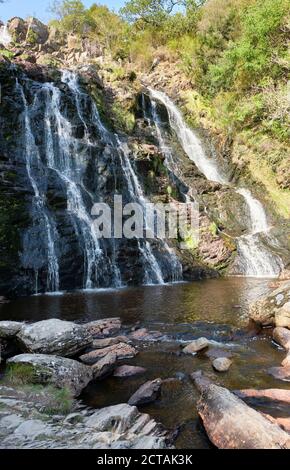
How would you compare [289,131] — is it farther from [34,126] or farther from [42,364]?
[42,364]

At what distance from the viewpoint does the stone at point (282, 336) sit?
827 centimetres

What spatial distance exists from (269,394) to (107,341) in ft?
13.3

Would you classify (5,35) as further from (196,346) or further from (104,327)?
(196,346)

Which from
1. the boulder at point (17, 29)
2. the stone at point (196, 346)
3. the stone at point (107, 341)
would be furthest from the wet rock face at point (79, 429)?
the boulder at point (17, 29)

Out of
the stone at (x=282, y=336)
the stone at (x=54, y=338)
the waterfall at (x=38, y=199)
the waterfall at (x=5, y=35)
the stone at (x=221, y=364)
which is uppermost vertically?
the waterfall at (x=5, y=35)

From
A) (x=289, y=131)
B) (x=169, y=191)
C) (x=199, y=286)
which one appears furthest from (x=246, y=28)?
(x=199, y=286)

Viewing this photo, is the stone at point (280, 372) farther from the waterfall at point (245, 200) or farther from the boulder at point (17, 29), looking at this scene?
the boulder at point (17, 29)

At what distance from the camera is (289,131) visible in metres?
24.2

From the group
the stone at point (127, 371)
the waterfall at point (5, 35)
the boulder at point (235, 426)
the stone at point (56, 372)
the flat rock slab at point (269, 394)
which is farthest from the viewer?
the waterfall at point (5, 35)

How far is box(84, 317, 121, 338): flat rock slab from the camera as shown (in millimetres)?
9810

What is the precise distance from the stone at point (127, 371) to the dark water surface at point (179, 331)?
0.15 meters

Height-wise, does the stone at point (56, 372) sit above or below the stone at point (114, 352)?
above

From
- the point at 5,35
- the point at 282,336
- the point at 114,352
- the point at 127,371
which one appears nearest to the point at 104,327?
the point at 114,352

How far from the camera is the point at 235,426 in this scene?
4473 millimetres
